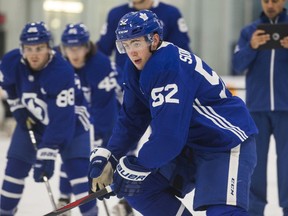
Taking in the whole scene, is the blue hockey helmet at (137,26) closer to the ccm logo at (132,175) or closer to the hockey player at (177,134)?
the hockey player at (177,134)

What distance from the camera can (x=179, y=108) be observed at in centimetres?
207

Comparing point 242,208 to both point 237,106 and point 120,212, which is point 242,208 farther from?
point 120,212

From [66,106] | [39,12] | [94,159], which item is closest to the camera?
[94,159]

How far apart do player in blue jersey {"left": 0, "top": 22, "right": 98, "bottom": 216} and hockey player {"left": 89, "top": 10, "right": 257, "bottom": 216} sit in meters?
0.63

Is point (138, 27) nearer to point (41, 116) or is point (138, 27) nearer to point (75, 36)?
point (41, 116)

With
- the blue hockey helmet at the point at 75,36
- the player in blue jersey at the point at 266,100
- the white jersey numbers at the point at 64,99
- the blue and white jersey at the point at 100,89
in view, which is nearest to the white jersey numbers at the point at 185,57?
the white jersey numbers at the point at 64,99

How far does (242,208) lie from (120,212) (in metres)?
1.51

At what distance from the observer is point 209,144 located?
2.25 meters

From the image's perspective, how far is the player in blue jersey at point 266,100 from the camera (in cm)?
323

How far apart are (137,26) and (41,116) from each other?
44.8 inches

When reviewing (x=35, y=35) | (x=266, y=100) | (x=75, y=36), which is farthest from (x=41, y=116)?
(x=266, y=100)

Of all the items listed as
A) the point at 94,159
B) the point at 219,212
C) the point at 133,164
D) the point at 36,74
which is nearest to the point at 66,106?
the point at 36,74

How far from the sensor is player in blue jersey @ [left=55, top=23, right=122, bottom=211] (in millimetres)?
3630

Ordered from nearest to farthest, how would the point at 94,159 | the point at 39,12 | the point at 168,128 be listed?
1. the point at 168,128
2. the point at 94,159
3. the point at 39,12
